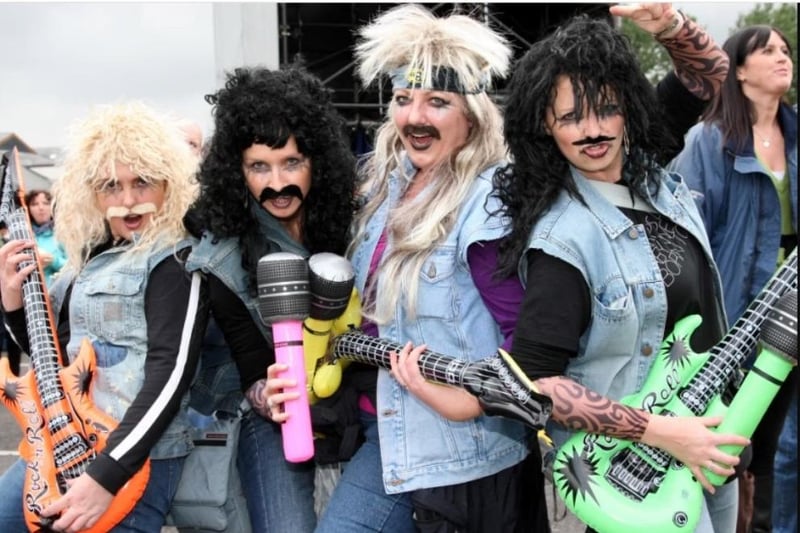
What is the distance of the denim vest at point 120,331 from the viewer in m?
2.63

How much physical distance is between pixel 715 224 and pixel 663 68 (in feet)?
156

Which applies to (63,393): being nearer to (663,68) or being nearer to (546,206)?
(546,206)

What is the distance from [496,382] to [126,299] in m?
1.21

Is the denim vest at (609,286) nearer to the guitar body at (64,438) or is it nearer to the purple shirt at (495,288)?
the purple shirt at (495,288)

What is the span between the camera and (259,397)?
8.72 feet

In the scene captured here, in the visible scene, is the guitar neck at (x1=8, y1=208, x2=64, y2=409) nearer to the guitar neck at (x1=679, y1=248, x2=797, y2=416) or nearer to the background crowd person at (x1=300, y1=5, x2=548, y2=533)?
the background crowd person at (x1=300, y1=5, x2=548, y2=533)

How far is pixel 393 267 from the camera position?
244 centimetres

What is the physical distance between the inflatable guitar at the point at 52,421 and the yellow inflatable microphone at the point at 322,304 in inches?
22.0

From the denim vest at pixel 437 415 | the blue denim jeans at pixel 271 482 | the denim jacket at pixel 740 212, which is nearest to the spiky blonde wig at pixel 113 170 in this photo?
the blue denim jeans at pixel 271 482

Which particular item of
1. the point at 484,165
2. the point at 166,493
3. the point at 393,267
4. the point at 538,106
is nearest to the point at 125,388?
the point at 166,493

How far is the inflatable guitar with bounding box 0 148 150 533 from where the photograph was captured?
249 centimetres

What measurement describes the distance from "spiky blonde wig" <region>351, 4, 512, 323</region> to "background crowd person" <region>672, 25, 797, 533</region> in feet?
4.42

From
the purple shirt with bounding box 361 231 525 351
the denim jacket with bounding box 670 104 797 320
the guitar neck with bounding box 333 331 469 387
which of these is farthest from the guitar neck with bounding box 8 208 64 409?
the denim jacket with bounding box 670 104 797 320

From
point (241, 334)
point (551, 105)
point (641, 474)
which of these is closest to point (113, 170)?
point (241, 334)
